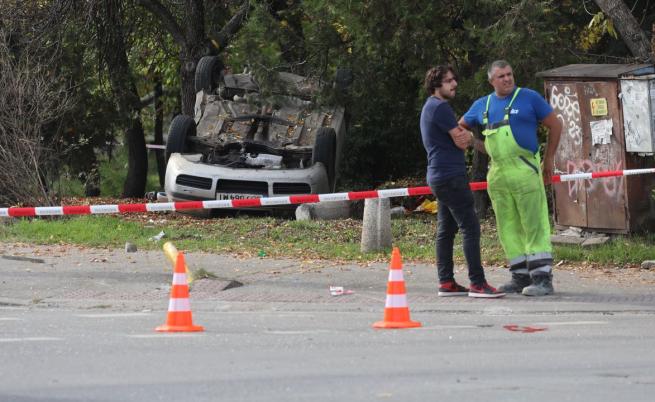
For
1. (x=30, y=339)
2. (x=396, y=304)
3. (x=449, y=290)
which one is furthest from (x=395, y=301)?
(x=30, y=339)

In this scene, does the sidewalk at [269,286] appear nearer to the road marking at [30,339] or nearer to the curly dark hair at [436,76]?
the curly dark hair at [436,76]

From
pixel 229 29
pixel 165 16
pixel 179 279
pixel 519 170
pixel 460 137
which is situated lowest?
pixel 179 279

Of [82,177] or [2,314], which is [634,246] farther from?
[82,177]

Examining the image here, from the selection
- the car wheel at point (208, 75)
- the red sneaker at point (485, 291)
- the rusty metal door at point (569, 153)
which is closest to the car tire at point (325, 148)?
the car wheel at point (208, 75)

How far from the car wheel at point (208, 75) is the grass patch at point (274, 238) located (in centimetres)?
396

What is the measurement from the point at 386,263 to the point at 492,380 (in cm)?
596

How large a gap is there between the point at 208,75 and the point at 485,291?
36.8ft

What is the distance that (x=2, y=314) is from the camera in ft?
31.7

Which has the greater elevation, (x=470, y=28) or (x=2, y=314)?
(x=470, y=28)

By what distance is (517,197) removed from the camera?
10.0 m

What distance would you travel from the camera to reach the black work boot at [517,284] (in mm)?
10320

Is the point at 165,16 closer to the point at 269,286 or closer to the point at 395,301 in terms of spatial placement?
the point at 269,286

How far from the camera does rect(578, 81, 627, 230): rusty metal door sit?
13.3 m

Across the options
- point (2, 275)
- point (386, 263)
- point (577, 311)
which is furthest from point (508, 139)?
point (2, 275)
